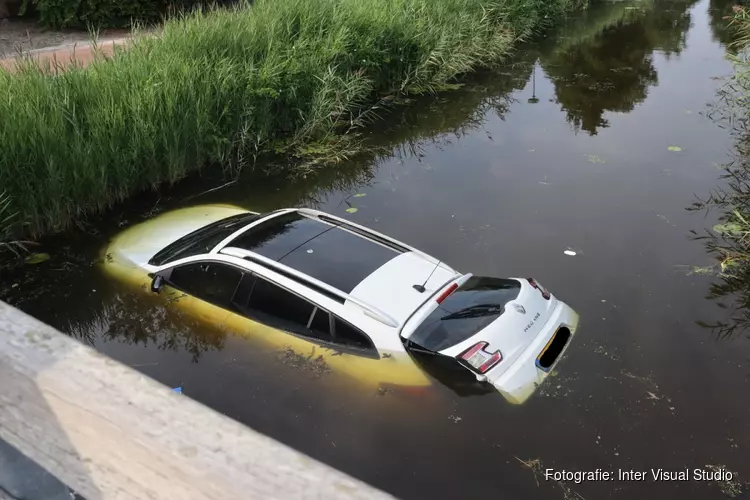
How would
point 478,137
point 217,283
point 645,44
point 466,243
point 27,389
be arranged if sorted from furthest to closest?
point 645,44, point 478,137, point 466,243, point 217,283, point 27,389

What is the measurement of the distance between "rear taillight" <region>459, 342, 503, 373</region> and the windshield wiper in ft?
1.16

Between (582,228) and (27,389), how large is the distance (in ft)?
22.5

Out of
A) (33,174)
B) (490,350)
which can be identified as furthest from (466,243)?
(33,174)

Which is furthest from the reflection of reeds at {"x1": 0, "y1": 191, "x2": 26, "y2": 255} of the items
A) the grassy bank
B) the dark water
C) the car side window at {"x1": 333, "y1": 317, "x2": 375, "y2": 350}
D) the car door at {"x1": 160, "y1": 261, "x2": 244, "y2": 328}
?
the car side window at {"x1": 333, "y1": 317, "x2": 375, "y2": 350}

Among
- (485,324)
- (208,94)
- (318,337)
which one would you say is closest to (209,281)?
(318,337)

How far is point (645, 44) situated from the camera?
18.1 meters

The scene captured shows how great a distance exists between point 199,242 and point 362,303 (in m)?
2.15

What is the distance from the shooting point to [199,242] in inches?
239

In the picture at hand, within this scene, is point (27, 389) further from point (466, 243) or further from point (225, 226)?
point (466, 243)

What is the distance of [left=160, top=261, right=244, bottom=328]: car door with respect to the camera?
550 cm

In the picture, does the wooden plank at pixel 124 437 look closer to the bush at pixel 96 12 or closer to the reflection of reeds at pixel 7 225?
the reflection of reeds at pixel 7 225

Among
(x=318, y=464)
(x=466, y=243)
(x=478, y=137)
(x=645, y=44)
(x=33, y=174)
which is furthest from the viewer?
(x=645, y=44)

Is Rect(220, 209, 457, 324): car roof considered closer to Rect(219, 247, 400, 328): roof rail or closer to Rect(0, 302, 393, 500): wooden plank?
Rect(219, 247, 400, 328): roof rail

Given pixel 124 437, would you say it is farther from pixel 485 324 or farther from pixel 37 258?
pixel 37 258
